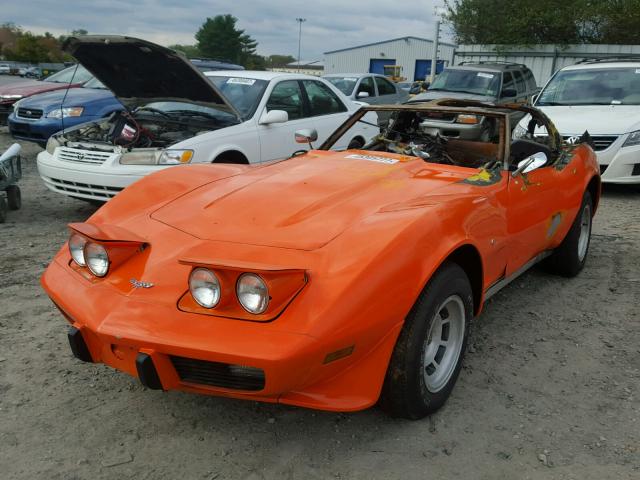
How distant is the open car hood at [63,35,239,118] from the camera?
199 inches

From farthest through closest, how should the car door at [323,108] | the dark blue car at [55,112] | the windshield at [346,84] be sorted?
the windshield at [346,84]
the dark blue car at [55,112]
the car door at [323,108]

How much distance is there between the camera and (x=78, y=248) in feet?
8.56

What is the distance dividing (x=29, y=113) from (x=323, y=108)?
514cm

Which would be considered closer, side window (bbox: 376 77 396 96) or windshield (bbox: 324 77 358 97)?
windshield (bbox: 324 77 358 97)

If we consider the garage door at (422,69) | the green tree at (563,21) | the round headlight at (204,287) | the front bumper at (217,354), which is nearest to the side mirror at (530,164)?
the front bumper at (217,354)

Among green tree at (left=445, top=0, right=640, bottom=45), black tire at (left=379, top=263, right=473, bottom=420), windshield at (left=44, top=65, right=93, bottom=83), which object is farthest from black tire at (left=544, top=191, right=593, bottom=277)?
green tree at (left=445, top=0, right=640, bottom=45)

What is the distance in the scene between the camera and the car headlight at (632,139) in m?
7.00

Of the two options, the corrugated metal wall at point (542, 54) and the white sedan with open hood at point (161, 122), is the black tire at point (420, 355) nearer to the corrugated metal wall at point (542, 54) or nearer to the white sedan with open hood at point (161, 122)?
the white sedan with open hood at point (161, 122)

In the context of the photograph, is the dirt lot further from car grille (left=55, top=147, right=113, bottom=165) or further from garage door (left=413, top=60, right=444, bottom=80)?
garage door (left=413, top=60, right=444, bottom=80)

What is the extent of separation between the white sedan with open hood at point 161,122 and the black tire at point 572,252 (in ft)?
7.25

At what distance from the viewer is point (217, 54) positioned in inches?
2933

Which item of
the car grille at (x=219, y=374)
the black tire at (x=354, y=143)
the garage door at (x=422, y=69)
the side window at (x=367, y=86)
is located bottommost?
the car grille at (x=219, y=374)

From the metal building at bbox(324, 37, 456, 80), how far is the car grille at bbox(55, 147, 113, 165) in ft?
138

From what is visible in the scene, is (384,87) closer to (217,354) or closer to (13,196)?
(13,196)
